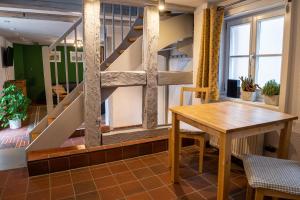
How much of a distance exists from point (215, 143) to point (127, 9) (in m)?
2.79

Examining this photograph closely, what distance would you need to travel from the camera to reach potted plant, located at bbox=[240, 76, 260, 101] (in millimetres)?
2635

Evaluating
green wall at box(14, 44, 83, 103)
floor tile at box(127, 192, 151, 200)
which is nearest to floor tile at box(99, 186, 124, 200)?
floor tile at box(127, 192, 151, 200)

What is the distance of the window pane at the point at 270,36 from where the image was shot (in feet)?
7.92

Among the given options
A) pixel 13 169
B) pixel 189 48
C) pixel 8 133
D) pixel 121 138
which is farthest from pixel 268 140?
pixel 8 133

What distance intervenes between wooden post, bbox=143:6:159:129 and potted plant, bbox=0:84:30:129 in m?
3.51

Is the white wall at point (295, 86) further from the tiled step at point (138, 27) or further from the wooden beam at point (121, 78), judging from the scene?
the tiled step at point (138, 27)

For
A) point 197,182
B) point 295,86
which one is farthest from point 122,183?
point 295,86

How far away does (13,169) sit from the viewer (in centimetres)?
260

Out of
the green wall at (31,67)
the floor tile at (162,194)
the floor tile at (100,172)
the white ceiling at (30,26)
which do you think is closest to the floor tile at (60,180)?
the floor tile at (100,172)

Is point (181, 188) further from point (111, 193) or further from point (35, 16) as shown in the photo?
point (35, 16)

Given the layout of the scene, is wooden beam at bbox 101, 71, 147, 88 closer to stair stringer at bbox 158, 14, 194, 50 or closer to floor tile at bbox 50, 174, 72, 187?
stair stringer at bbox 158, 14, 194, 50

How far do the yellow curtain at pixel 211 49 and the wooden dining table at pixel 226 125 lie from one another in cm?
64

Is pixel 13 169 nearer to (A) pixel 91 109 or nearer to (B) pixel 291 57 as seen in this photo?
(A) pixel 91 109

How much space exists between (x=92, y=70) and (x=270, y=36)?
6.87 ft
